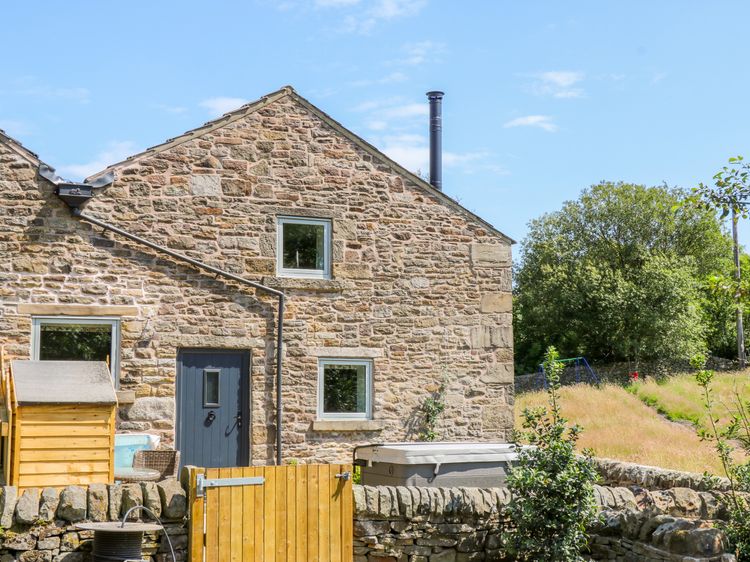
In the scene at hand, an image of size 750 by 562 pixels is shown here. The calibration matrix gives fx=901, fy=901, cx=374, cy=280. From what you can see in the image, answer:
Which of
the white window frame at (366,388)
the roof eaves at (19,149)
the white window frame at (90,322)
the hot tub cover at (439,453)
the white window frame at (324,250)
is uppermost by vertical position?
the roof eaves at (19,149)

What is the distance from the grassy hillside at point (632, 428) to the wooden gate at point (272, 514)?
741 centimetres

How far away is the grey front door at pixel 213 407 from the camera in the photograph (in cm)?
1367

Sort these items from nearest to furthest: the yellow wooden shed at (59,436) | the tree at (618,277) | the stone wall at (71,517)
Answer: the stone wall at (71,517)
the yellow wooden shed at (59,436)
the tree at (618,277)

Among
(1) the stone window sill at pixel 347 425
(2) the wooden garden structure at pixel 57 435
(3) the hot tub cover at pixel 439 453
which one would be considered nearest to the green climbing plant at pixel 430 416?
(1) the stone window sill at pixel 347 425

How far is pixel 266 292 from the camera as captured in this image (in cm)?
1427

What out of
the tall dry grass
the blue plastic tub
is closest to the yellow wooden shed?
the blue plastic tub

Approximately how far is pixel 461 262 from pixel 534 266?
1167 inches

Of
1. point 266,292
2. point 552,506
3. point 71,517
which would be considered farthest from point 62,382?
point 552,506

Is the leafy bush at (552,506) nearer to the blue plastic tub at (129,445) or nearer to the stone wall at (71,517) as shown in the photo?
the stone wall at (71,517)

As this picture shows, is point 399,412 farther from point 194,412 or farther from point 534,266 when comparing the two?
point 534,266

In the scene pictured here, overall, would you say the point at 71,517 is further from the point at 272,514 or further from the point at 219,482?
the point at 272,514

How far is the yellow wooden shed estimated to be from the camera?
1045 centimetres

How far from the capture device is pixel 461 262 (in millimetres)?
15609

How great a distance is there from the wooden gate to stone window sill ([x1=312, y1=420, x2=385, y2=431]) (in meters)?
5.34
